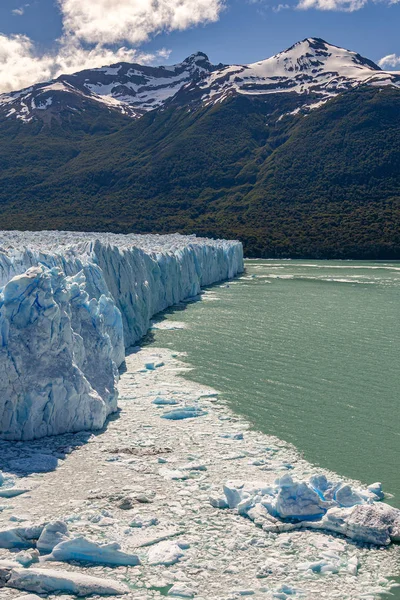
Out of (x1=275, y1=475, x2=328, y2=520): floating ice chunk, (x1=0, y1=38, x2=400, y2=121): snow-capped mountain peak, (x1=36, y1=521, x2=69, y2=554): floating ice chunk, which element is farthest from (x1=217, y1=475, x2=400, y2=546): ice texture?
(x1=0, y1=38, x2=400, y2=121): snow-capped mountain peak

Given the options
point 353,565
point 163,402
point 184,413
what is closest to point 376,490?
point 353,565

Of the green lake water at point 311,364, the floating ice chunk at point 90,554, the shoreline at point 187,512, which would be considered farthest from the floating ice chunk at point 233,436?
the floating ice chunk at point 90,554

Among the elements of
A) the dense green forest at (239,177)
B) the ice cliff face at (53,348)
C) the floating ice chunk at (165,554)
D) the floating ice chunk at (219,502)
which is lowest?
the floating ice chunk at (165,554)

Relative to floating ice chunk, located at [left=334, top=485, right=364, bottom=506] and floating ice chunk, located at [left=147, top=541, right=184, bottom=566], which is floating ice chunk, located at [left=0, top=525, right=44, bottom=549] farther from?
floating ice chunk, located at [left=334, top=485, right=364, bottom=506]

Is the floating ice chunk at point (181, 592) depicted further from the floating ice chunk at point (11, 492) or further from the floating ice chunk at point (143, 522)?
the floating ice chunk at point (11, 492)

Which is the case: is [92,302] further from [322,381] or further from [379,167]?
[379,167]

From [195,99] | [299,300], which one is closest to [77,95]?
[195,99]

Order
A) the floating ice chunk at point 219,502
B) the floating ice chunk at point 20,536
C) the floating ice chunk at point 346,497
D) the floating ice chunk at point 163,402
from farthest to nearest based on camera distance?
the floating ice chunk at point 163,402, the floating ice chunk at point 219,502, the floating ice chunk at point 346,497, the floating ice chunk at point 20,536
